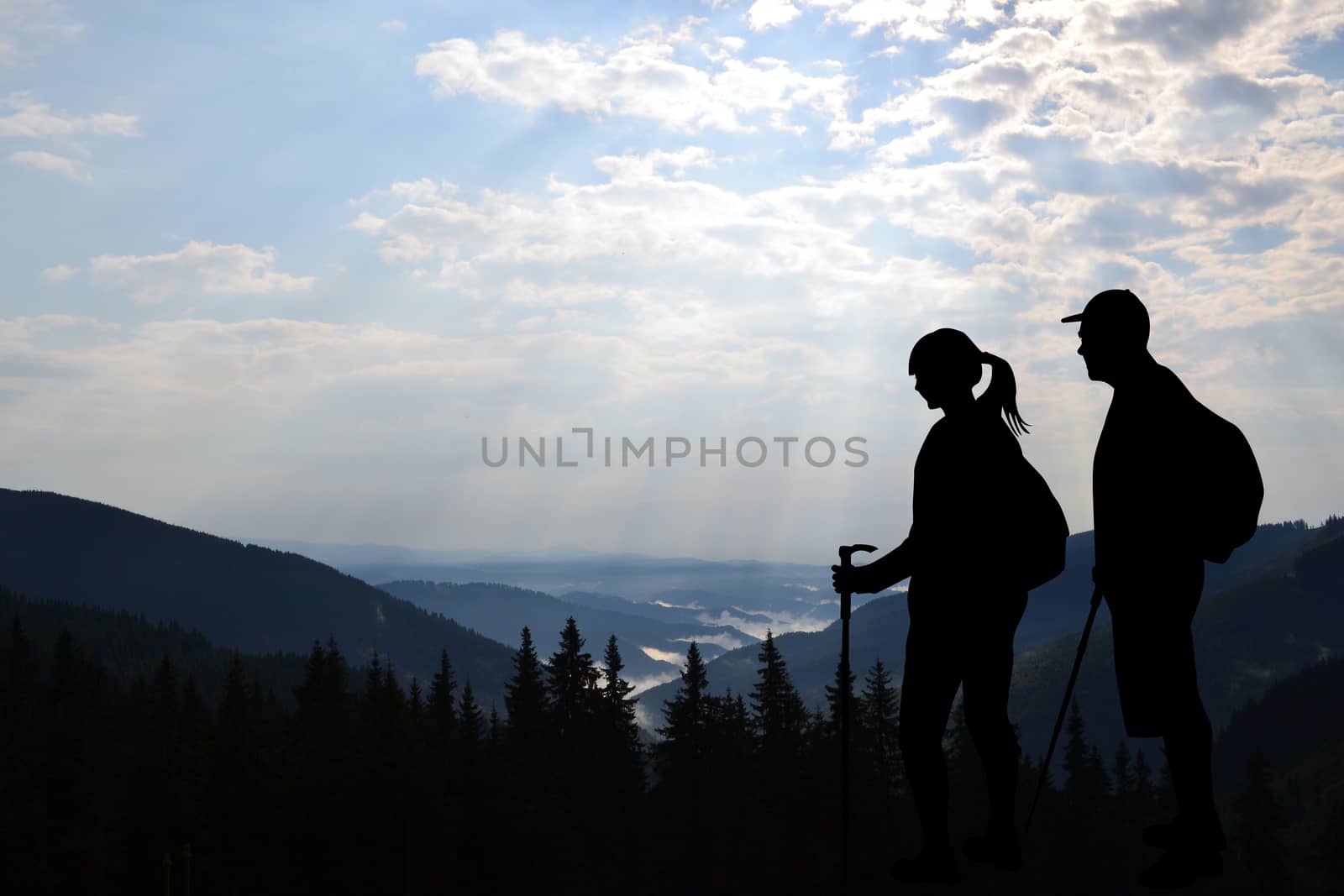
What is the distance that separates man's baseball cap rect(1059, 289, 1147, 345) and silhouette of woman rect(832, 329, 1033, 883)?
754 millimetres

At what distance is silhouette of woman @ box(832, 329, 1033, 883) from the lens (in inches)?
328

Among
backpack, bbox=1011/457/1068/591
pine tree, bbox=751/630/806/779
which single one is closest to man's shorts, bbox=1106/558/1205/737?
backpack, bbox=1011/457/1068/591

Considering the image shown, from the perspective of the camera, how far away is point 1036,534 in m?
8.41

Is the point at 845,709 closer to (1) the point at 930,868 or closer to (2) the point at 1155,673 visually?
(1) the point at 930,868

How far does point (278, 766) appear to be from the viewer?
7275cm

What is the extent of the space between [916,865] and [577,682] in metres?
56.2

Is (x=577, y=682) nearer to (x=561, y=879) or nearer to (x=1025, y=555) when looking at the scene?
(x=561, y=879)

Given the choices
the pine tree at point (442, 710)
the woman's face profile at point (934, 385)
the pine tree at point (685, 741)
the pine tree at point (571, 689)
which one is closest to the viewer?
the woman's face profile at point (934, 385)

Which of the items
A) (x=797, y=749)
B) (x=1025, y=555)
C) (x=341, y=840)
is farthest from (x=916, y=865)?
(x=341, y=840)

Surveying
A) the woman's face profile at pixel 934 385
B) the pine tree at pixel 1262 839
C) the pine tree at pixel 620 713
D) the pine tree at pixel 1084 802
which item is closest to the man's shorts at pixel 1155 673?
the woman's face profile at pixel 934 385

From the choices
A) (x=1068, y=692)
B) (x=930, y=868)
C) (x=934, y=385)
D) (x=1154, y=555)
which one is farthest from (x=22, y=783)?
(x=1154, y=555)

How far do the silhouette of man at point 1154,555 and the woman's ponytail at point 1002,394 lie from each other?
564 mm

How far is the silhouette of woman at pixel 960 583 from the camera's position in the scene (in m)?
8.34

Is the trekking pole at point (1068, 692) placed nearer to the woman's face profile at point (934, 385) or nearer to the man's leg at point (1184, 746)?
the man's leg at point (1184, 746)
